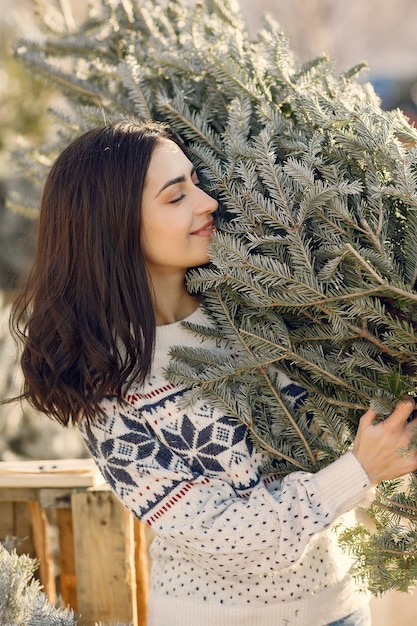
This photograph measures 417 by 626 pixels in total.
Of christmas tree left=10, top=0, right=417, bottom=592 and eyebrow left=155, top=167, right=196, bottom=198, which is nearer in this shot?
christmas tree left=10, top=0, right=417, bottom=592

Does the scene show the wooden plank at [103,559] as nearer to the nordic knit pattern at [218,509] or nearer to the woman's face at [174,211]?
the nordic knit pattern at [218,509]

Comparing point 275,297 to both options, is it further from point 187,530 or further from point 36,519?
point 36,519

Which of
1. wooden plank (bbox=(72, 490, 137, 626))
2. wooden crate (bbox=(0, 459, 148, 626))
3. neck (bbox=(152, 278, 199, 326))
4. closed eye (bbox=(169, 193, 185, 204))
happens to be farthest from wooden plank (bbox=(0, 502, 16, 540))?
closed eye (bbox=(169, 193, 185, 204))

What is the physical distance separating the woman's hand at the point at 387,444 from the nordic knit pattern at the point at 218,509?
0.03 metres

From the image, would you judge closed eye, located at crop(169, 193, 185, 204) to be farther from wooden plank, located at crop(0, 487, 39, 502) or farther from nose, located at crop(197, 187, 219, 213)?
wooden plank, located at crop(0, 487, 39, 502)

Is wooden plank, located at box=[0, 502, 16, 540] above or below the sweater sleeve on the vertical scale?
above

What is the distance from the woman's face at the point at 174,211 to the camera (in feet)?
5.22

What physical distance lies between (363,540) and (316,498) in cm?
23

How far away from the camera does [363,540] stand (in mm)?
1605

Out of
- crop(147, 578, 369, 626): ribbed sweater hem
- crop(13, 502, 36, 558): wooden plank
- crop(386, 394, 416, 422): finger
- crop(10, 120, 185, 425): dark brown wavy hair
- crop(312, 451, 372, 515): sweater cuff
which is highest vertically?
crop(10, 120, 185, 425): dark brown wavy hair

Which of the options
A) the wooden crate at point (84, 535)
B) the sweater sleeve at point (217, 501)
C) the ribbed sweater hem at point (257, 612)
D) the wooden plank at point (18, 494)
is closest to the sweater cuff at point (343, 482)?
the sweater sleeve at point (217, 501)

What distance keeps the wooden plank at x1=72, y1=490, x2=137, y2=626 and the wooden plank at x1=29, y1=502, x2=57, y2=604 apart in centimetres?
22

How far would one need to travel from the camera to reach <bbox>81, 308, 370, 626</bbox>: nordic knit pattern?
1469 mm

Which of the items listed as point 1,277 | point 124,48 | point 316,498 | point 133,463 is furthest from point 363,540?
point 1,277
